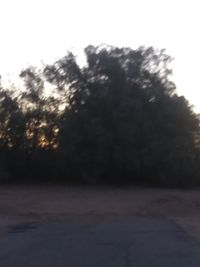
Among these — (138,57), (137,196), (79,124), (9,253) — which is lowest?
(9,253)

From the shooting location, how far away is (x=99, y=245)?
16.3m

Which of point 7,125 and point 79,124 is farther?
point 7,125

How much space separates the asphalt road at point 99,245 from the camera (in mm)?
13961

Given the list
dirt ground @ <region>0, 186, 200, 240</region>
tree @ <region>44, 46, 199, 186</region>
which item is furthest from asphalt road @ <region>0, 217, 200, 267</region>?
tree @ <region>44, 46, 199, 186</region>

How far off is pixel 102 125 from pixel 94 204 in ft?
29.4

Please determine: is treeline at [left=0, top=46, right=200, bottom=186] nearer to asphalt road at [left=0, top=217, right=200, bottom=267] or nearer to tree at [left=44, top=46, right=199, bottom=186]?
tree at [left=44, top=46, right=199, bottom=186]

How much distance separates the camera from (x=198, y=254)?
14820 mm

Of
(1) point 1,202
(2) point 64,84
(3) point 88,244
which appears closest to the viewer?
(3) point 88,244

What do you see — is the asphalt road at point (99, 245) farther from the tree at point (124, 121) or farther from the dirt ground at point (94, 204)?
the tree at point (124, 121)

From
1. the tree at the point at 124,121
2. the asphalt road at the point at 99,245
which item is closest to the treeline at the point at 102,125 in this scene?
the tree at the point at 124,121

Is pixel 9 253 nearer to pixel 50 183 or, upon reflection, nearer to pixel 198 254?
pixel 198 254

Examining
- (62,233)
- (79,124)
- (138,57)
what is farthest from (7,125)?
(62,233)

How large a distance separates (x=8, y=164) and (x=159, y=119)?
832 centimetres

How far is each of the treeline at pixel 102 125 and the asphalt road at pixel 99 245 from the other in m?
15.2
